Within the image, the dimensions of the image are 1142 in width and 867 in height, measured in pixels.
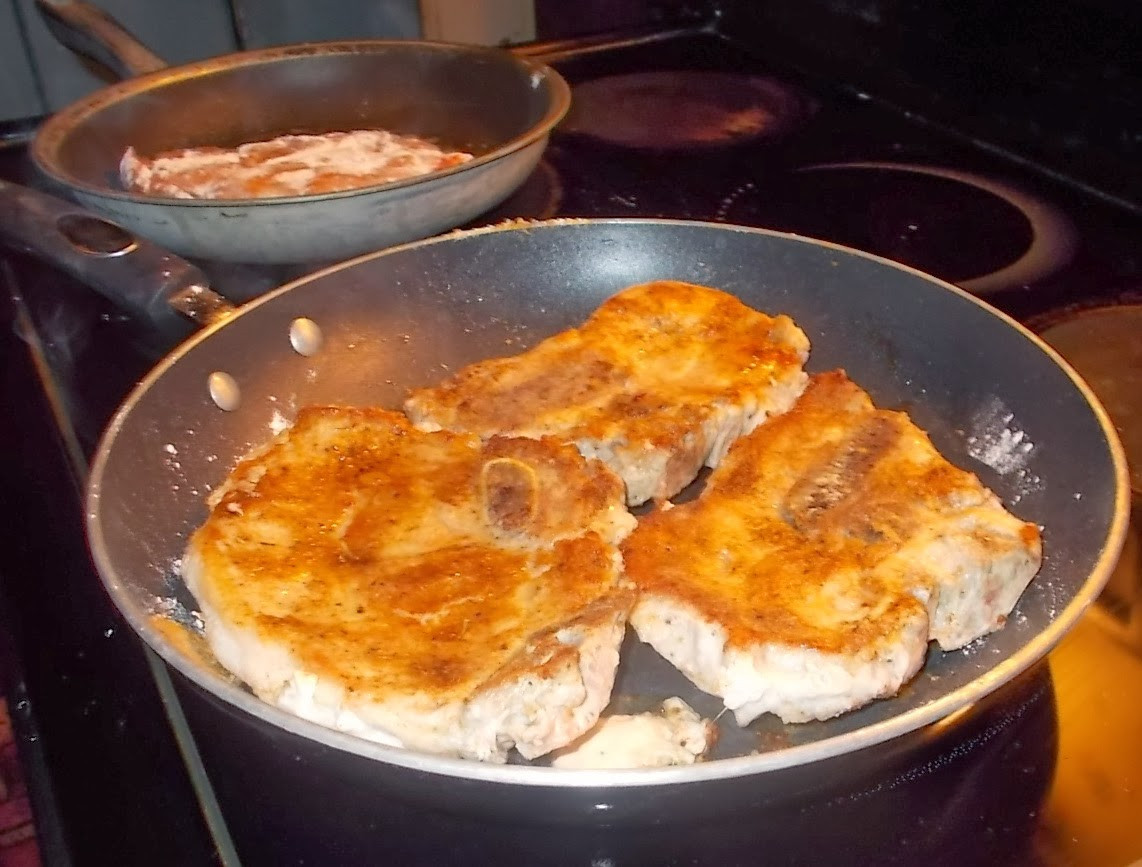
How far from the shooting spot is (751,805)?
68cm

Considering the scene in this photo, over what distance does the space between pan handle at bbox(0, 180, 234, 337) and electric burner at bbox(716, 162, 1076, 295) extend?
760 millimetres

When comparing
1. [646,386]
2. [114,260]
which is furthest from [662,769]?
[114,260]

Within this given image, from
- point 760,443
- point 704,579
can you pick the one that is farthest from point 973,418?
point 704,579

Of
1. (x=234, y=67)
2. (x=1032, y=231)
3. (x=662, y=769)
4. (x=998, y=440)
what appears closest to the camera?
(x=662, y=769)

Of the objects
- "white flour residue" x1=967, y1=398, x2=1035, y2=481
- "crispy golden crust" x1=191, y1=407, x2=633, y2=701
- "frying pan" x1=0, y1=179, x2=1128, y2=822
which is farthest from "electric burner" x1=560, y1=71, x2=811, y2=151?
"crispy golden crust" x1=191, y1=407, x2=633, y2=701

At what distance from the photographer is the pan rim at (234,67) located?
3.97ft

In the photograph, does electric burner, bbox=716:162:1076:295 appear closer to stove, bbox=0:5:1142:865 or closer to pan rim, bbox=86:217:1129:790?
stove, bbox=0:5:1142:865


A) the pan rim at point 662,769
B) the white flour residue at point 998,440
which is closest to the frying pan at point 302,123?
the pan rim at point 662,769

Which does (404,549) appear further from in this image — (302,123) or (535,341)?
(302,123)

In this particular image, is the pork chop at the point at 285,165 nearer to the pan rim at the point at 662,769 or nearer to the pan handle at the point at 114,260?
the pan handle at the point at 114,260

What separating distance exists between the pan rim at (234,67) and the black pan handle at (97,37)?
10cm

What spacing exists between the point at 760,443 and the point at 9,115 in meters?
2.30

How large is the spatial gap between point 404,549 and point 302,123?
114 cm

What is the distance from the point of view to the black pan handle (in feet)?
5.71
